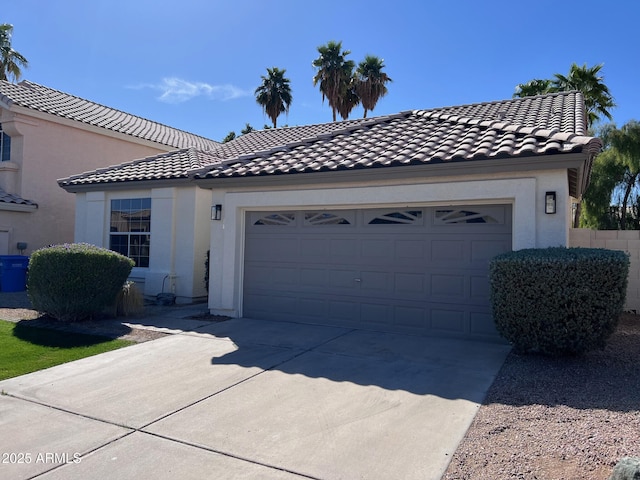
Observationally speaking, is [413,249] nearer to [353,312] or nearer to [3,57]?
[353,312]

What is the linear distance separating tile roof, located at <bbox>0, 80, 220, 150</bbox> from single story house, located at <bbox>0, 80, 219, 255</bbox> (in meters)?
0.06

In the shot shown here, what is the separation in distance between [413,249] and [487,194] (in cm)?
162

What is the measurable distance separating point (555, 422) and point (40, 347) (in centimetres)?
764

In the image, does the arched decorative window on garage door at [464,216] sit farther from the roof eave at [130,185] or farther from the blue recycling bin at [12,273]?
the blue recycling bin at [12,273]

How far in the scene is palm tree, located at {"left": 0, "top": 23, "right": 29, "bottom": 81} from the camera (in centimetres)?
2970

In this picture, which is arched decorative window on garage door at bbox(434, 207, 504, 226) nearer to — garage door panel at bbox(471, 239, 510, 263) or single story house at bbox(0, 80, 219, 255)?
garage door panel at bbox(471, 239, 510, 263)

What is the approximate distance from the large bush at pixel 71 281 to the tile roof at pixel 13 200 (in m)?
8.19

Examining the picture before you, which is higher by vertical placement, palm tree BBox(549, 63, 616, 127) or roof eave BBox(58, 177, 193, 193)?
palm tree BBox(549, 63, 616, 127)

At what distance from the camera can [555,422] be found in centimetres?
461

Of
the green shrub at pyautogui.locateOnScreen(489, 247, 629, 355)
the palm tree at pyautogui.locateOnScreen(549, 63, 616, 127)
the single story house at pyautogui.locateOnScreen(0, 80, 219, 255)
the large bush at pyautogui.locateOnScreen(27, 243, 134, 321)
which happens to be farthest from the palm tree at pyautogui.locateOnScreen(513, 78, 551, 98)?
the large bush at pyautogui.locateOnScreen(27, 243, 134, 321)

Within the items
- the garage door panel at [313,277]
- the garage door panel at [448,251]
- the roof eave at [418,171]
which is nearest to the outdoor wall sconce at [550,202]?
the roof eave at [418,171]

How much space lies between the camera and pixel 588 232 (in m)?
11.6

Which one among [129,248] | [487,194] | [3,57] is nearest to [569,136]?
[487,194]

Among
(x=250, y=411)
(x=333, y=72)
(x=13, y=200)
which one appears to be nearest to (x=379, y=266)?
(x=250, y=411)
